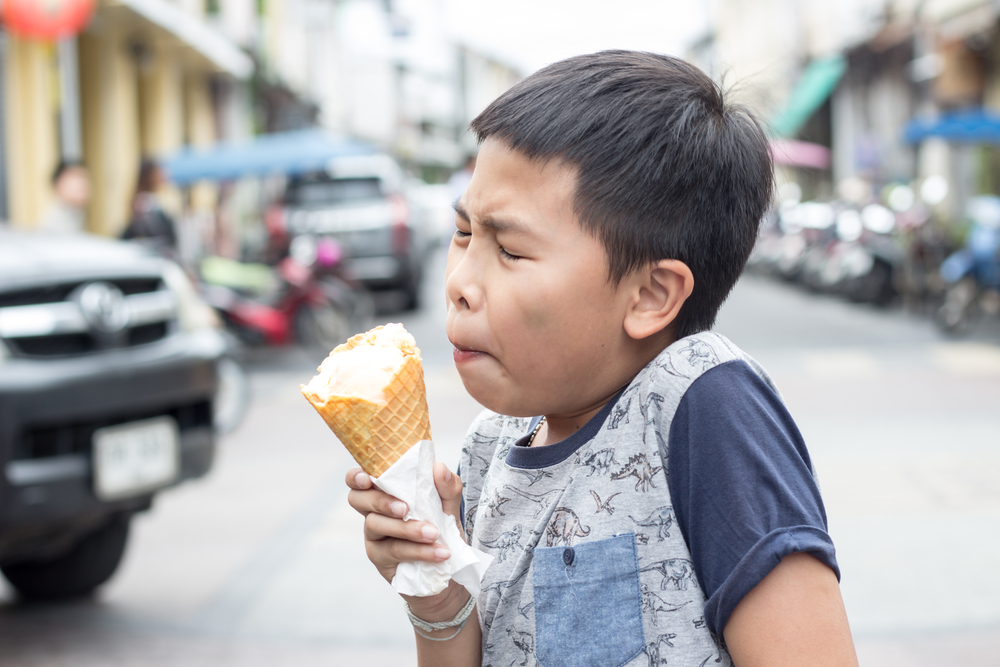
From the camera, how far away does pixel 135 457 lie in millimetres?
3854

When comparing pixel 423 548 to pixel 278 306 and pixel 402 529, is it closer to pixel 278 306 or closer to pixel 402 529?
pixel 402 529

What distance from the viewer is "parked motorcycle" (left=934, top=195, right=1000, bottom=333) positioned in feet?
37.5

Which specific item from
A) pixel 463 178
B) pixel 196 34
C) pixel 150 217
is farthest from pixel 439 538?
pixel 196 34

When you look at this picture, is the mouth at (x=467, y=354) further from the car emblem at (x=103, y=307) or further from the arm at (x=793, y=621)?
the car emblem at (x=103, y=307)

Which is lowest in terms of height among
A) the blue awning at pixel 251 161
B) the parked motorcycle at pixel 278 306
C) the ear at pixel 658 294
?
the parked motorcycle at pixel 278 306

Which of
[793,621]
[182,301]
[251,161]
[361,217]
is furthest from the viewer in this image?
[361,217]

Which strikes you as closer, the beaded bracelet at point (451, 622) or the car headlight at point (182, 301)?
the beaded bracelet at point (451, 622)

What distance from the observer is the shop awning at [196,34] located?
1580 cm

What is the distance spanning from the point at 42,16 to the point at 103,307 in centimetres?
768

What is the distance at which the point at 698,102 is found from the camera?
1217mm

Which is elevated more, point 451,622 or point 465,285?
point 465,285

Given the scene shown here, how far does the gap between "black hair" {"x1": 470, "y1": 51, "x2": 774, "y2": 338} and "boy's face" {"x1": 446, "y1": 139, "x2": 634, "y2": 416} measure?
2 cm

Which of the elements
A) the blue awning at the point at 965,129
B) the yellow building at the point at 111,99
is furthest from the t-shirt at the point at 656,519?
the blue awning at the point at 965,129

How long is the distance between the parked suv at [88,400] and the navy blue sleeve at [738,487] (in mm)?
2897
